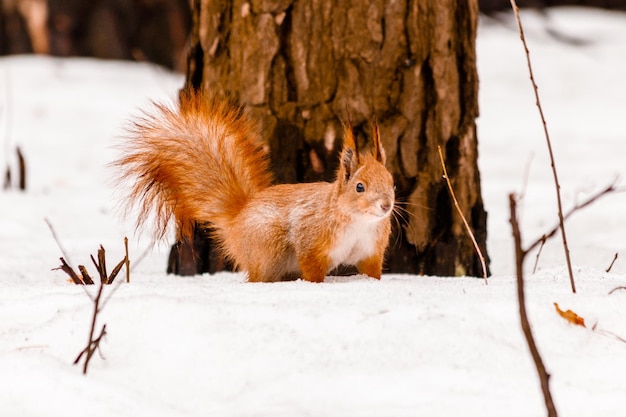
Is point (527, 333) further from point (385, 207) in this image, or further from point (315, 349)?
point (385, 207)

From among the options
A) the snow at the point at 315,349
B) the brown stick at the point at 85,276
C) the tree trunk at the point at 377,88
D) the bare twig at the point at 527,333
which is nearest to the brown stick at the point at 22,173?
the snow at the point at 315,349

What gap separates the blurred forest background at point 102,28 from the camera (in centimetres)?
1007

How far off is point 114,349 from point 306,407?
0.56 metres

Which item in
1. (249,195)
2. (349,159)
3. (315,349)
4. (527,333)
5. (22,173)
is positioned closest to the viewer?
(527,333)

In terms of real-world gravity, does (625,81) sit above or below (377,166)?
below

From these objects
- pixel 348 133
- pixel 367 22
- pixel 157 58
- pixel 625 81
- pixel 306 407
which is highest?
pixel 367 22

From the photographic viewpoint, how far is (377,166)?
10.5ft

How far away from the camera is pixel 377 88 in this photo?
375 centimetres

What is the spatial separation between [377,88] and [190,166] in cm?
80

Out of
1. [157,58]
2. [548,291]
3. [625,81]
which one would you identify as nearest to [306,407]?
[548,291]

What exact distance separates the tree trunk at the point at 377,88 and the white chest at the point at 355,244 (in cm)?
58

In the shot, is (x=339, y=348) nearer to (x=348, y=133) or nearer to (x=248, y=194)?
(x=348, y=133)

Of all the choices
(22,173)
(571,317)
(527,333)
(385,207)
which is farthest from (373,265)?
(22,173)

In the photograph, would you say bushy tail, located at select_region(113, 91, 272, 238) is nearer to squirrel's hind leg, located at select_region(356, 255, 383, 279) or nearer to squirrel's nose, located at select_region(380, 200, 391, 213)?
squirrel's hind leg, located at select_region(356, 255, 383, 279)
